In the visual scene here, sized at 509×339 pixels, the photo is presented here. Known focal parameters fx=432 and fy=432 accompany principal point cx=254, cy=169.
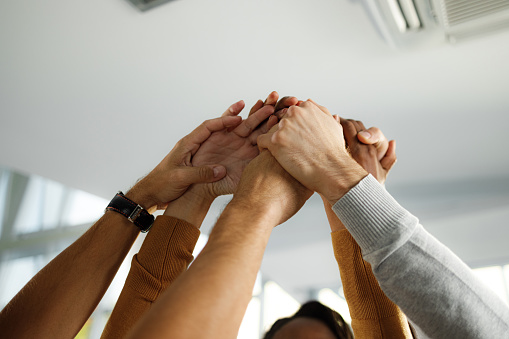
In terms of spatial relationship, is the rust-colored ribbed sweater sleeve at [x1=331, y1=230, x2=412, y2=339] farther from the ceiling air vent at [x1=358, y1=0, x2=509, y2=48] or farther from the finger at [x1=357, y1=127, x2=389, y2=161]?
the ceiling air vent at [x1=358, y1=0, x2=509, y2=48]

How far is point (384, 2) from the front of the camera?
173 cm

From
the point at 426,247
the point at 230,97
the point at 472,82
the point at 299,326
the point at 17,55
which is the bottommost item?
the point at 299,326

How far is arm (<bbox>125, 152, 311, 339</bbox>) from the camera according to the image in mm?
490

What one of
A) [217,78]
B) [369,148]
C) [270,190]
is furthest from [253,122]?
[217,78]

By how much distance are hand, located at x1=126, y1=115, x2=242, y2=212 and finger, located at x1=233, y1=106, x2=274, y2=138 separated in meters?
0.02

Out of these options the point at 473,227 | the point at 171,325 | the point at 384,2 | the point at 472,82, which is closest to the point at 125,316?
the point at 171,325

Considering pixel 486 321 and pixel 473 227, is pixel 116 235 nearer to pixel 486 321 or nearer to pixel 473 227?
pixel 486 321

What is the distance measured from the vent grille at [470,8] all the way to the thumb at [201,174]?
1184 mm

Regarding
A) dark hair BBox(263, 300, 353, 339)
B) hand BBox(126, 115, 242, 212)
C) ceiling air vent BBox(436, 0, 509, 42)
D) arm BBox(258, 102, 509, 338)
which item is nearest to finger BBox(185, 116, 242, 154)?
hand BBox(126, 115, 242, 212)

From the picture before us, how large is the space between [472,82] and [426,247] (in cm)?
204

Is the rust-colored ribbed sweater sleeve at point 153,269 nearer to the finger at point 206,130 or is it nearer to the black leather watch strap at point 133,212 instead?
the black leather watch strap at point 133,212

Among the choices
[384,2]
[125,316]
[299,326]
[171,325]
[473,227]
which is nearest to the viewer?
[171,325]

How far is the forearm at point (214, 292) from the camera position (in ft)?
1.60

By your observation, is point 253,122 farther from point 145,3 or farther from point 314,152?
point 145,3
